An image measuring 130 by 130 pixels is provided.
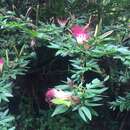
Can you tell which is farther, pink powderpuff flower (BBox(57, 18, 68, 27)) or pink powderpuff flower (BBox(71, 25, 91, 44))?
pink powderpuff flower (BBox(57, 18, 68, 27))

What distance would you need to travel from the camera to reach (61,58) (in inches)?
99.2

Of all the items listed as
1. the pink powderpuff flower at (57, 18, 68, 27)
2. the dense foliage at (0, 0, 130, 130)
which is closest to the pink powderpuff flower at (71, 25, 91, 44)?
the dense foliage at (0, 0, 130, 130)

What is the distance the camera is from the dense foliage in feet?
6.37

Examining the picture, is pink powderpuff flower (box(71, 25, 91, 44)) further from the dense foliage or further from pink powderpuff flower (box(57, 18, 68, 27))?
pink powderpuff flower (box(57, 18, 68, 27))

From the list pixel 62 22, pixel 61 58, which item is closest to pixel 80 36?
pixel 62 22

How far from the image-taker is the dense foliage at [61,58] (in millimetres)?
1941

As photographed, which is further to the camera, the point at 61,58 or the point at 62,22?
the point at 61,58

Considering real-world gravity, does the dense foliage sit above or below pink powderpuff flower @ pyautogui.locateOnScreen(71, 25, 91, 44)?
below

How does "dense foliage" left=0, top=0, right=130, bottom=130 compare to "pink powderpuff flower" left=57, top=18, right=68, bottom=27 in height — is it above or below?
below

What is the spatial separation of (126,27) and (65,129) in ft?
2.41

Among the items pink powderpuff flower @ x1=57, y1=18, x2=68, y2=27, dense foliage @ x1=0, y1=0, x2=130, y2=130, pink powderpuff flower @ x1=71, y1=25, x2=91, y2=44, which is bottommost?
dense foliage @ x1=0, y1=0, x2=130, y2=130

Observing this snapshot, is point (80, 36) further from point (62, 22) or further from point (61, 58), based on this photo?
point (61, 58)

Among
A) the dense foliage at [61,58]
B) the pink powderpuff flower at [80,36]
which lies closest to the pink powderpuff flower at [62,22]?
the dense foliage at [61,58]

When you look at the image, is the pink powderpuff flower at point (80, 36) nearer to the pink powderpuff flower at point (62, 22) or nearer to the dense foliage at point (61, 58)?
the dense foliage at point (61, 58)
